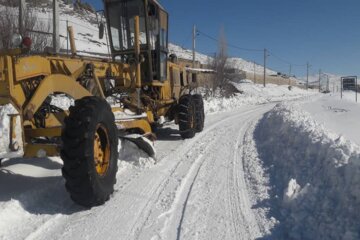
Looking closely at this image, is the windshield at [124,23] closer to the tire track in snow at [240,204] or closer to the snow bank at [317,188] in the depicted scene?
the tire track in snow at [240,204]

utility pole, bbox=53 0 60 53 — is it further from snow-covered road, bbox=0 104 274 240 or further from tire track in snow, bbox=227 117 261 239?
tire track in snow, bbox=227 117 261 239

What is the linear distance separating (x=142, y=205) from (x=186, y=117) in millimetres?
5234

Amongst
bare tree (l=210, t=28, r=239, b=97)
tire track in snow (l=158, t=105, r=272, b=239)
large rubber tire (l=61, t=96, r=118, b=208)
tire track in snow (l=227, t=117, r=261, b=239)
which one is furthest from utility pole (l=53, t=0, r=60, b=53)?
bare tree (l=210, t=28, r=239, b=97)

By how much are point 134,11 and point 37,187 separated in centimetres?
505

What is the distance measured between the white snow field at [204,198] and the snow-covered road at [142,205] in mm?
11

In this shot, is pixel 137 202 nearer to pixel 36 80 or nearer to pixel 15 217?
pixel 15 217

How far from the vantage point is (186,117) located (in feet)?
32.6

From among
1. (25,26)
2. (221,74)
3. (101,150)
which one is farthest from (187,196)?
(221,74)

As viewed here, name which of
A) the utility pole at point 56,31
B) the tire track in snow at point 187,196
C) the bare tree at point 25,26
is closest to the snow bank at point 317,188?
the tire track in snow at point 187,196

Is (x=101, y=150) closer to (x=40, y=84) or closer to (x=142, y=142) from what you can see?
(x=40, y=84)

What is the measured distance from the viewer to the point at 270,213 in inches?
176

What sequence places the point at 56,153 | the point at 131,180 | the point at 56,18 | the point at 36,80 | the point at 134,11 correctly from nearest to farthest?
the point at 56,153
the point at 36,80
the point at 131,180
the point at 134,11
the point at 56,18

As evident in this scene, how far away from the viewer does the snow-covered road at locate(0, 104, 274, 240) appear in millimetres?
4078

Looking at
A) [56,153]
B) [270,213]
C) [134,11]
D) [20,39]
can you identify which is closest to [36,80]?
[20,39]
